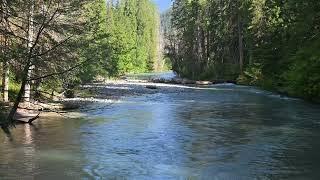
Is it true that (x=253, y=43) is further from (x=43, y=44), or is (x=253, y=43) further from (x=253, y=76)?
(x=43, y=44)

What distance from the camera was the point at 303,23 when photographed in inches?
A: 1551

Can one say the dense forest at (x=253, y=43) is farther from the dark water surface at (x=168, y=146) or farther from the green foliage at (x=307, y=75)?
the dark water surface at (x=168, y=146)

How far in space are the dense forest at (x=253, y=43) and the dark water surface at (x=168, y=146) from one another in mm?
11375

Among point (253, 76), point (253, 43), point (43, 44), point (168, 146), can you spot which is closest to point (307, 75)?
point (168, 146)

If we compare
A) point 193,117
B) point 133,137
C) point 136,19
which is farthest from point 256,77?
point 136,19

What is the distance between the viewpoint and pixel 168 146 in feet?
59.0

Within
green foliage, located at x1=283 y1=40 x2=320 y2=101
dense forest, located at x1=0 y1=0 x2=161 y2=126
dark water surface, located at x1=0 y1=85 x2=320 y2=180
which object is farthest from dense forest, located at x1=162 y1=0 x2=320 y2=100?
dense forest, located at x1=0 y1=0 x2=161 y2=126

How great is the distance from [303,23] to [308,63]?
4.76 metres

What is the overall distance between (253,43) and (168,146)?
45826mm

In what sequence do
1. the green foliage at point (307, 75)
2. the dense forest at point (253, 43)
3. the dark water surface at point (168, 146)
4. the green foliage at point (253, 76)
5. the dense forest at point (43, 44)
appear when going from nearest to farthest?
1. the dense forest at point (43, 44)
2. the dark water surface at point (168, 146)
3. the green foliage at point (307, 75)
4. the dense forest at point (253, 43)
5. the green foliage at point (253, 76)

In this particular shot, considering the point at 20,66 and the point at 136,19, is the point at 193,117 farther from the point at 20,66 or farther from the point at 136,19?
the point at 136,19

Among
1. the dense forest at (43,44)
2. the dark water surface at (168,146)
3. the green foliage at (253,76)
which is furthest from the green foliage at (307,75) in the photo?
the dense forest at (43,44)

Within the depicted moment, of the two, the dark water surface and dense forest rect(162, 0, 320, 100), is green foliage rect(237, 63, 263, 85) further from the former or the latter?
the dark water surface

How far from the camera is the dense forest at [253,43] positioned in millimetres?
38156
